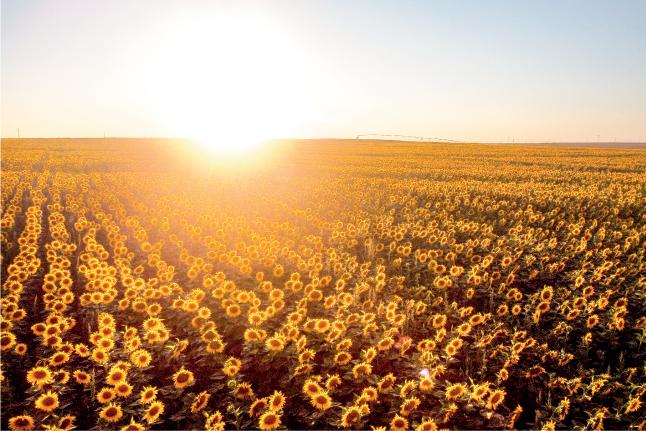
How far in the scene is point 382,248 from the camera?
31.2 ft

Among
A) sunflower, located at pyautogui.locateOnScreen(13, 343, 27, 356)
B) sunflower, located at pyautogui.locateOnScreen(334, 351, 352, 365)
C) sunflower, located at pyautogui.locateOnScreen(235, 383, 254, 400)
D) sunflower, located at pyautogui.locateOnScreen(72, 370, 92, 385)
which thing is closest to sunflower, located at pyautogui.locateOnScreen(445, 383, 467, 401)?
sunflower, located at pyautogui.locateOnScreen(334, 351, 352, 365)

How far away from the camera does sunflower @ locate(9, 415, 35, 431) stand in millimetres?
3566

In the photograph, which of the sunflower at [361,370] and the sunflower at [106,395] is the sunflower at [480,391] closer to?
the sunflower at [361,370]

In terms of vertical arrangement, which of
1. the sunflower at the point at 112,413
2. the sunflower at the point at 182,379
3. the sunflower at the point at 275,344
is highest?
the sunflower at the point at 275,344

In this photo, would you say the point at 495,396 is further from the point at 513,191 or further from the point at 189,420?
the point at 513,191

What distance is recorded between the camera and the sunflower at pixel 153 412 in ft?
12.2

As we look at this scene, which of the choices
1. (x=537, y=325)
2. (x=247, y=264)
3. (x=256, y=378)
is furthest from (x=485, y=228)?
(x=256, y=378)

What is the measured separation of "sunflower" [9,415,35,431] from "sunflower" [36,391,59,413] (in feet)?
0.71

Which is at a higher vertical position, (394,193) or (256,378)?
(394,193)

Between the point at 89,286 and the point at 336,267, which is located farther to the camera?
the point at 336,267

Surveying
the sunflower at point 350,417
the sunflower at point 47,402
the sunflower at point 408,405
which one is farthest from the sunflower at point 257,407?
the sunflower at point 47,402

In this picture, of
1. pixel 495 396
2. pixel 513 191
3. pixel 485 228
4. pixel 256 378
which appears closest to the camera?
pixel 495 396

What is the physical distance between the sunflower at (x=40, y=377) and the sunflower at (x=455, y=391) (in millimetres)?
4157

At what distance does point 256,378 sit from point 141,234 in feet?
20.1
